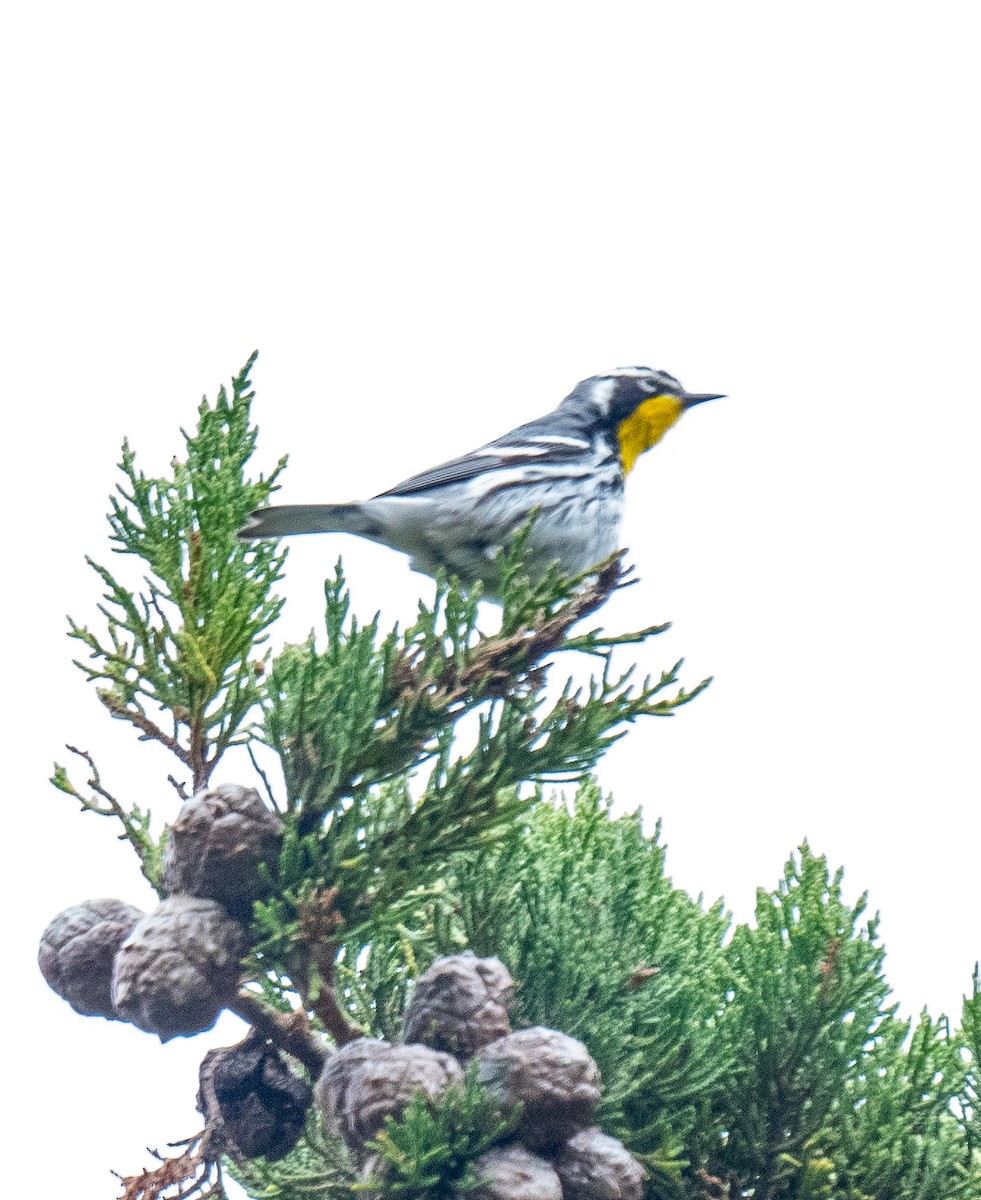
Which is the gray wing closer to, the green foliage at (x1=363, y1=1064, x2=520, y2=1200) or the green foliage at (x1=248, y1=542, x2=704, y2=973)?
the green foliage at (x1=248, y1=542, x2=704, y2=973)

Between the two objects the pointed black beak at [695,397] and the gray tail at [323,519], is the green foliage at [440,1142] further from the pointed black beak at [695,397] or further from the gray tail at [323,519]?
the pointed black beak at [695,397]

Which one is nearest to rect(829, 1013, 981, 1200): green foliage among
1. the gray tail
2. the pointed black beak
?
the gray tail

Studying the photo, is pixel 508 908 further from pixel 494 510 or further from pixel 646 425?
pixel 646 425

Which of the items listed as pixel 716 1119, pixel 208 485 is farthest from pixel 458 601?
pixel 716 1119

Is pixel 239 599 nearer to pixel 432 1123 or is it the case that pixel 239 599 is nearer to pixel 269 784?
pixel 269 784

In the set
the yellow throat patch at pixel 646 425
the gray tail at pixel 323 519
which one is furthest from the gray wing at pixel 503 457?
the yellow throat patch at pixel 646 425

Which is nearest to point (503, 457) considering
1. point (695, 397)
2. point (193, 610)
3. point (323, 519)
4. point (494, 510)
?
point (494, 510)

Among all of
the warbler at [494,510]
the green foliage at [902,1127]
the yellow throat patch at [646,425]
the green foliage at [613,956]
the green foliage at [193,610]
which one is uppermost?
the yellow throat patch at [646,425]
